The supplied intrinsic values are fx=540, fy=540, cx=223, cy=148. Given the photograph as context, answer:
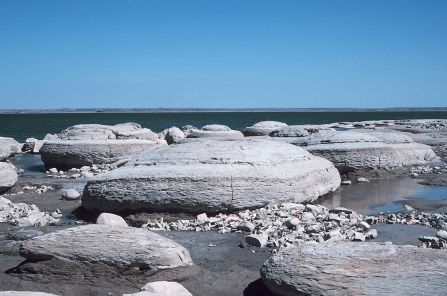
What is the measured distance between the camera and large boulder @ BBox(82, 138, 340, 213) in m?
7.64

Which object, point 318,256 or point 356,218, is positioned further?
point 356,218

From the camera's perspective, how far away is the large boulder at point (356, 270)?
3.86 meters

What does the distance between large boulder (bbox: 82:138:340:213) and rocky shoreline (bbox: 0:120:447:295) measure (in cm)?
2

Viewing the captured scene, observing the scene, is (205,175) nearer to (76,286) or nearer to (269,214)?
(269,214)

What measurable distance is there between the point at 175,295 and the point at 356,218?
361cm

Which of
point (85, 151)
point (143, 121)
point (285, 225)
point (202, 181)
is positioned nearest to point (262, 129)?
point (85, 151)

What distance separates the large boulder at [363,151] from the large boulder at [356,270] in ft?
25.8

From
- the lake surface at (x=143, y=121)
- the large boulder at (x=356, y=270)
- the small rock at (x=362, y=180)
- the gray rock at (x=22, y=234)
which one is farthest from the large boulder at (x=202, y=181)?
the lake surface at (x=143, y=121)

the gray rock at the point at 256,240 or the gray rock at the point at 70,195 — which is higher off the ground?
the gray rock at the point at 256,240

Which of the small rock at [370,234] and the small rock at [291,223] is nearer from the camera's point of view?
the small rock at [370,234]

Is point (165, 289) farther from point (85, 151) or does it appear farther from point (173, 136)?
point (173, 136)

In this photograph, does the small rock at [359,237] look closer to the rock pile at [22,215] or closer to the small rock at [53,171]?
the rock pile at [22,215]

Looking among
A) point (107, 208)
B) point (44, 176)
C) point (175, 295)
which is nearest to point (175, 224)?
point (107, 208)

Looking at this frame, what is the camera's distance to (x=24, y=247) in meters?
5.21
